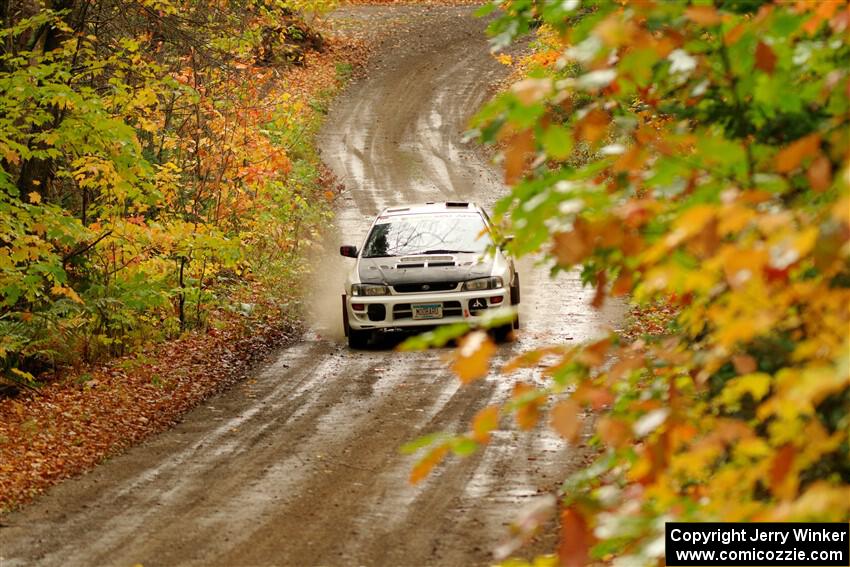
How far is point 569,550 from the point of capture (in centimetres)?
284

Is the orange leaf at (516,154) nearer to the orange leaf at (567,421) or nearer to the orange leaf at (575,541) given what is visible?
the orange leaf at (567,421)

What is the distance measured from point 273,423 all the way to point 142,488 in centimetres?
221

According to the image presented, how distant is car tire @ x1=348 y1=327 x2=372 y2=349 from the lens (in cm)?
1433

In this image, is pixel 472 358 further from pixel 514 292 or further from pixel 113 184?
pixel 514 292

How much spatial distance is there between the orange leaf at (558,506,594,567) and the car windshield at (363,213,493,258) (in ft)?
36.8

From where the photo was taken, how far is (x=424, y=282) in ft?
45.3

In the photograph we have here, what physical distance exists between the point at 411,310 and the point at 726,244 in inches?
426

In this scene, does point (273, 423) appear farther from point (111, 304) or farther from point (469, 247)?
point (469, 247)

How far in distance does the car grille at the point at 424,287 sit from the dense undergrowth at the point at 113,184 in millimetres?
2209

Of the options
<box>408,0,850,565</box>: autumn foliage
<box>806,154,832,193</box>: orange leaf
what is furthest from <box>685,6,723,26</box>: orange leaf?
<box>806,154,832,193</box>: orange leaf

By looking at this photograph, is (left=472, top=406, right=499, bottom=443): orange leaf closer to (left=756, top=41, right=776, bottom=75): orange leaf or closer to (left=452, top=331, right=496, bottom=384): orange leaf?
(left=452, top=331, right=496, bottom=384): orange leaf

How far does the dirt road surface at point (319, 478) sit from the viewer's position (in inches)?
288

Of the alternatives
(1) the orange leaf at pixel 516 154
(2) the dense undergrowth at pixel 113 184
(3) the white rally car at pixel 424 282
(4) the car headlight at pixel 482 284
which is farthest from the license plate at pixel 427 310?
(1) the orange leaf at pixel 516 154

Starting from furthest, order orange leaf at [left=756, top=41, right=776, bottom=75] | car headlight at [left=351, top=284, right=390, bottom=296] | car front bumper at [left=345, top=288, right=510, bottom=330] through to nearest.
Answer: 1. car headlight at [left=351, top=284, right=390, bottom=296]
2. car front bumper at [left=345, top=288, right=510, bottom=330]
3. orange leaf at [left=756, top=41, right=776, bottom=75]
